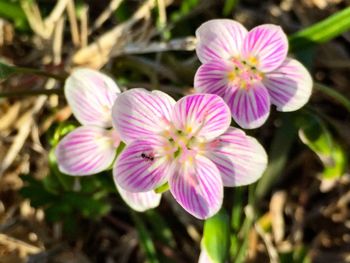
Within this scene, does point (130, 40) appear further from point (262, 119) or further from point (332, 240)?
point (332, 240)

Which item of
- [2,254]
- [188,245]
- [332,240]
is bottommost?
[332,240]

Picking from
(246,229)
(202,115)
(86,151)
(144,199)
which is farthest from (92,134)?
(246,229)

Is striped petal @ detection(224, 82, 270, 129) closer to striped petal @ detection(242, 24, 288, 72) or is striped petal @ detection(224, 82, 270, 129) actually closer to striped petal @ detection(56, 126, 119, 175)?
striped petal @ detection(242, 24, 288, 72)

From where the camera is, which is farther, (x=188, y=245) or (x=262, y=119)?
(x=188, y=245)

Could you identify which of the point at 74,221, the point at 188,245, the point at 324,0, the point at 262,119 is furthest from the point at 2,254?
the point at 324,0

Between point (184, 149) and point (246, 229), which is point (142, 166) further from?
point (246, 229)

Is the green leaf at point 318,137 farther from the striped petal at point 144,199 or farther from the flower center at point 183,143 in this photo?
the striped petal at point 144,199
